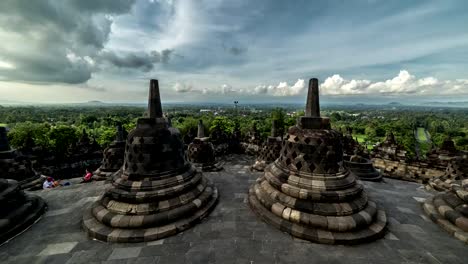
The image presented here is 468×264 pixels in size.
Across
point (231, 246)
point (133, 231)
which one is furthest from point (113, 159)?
point (231, 246)

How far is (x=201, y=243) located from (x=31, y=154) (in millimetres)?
19700

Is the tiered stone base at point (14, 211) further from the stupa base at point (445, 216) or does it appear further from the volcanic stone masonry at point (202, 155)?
the stupa base at point (445, 216)

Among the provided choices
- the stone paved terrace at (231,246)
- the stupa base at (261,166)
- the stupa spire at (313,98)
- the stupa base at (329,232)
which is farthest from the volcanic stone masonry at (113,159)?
the stupa spire at (313,98)

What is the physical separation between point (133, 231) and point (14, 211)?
11.6 feet

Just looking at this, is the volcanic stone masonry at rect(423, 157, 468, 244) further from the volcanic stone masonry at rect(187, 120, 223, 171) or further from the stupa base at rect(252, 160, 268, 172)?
the volcanic stone masonry at rect(187, 120, 223, 171)

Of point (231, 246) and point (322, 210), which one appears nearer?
point (231, 246)

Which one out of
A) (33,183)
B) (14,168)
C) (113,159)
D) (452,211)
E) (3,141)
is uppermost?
(3,141)

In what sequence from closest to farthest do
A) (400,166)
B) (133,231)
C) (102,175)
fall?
1. (133,231)
2. (102,175)
3. (400,166)

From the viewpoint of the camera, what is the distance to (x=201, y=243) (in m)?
4.55

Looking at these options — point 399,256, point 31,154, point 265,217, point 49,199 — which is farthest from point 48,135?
point 399,256

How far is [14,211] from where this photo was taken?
5.30m

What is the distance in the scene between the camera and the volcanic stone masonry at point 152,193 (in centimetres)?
494

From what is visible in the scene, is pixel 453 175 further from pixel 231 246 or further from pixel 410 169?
pixel 231 246

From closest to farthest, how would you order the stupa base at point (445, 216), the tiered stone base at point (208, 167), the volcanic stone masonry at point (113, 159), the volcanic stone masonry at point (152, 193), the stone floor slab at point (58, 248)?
the stone floor slab at point (58, 248) < the stupa base at point (445, 216) < the volcanic stone masonry at point (152, 193) < the volcanic stone masonry at point (113, 159) < the tiered stone base at point (208, 167)
